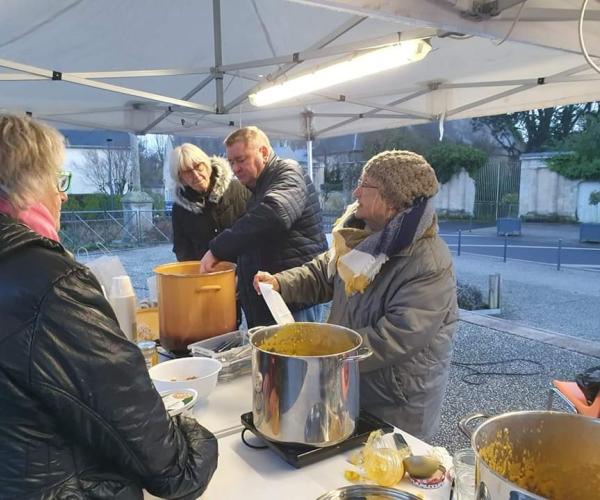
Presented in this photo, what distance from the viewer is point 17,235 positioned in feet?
2.20

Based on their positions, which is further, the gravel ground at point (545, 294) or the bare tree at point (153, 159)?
the bare tree at point (153, 159)

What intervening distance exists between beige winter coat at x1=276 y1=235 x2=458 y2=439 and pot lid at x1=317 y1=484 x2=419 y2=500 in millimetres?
401

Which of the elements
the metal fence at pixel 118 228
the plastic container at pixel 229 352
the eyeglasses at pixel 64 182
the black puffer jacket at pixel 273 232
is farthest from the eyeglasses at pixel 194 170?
the metal fence at pixel 118 228

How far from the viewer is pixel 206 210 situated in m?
2.43

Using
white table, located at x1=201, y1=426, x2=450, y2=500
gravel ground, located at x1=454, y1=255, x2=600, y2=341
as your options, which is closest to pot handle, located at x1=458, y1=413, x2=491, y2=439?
white table, located at x1=201, y1=426, x2=450, y2=500

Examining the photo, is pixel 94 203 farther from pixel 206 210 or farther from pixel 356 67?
pixel 356 67

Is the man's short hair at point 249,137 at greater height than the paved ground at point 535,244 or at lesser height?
greater

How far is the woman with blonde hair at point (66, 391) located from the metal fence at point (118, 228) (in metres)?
6.90

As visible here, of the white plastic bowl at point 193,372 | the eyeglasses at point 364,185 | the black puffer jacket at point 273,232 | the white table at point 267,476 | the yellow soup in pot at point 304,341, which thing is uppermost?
the eyeglasses at point 364,185

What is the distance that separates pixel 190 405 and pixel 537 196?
15.2m

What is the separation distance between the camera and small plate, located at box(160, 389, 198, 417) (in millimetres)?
989

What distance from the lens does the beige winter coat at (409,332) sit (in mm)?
1227

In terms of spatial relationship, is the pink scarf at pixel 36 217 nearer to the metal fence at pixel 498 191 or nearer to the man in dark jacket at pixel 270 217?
the man in dark jacket at pixel 270 217

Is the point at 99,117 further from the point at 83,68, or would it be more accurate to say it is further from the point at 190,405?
the point at 190,405
